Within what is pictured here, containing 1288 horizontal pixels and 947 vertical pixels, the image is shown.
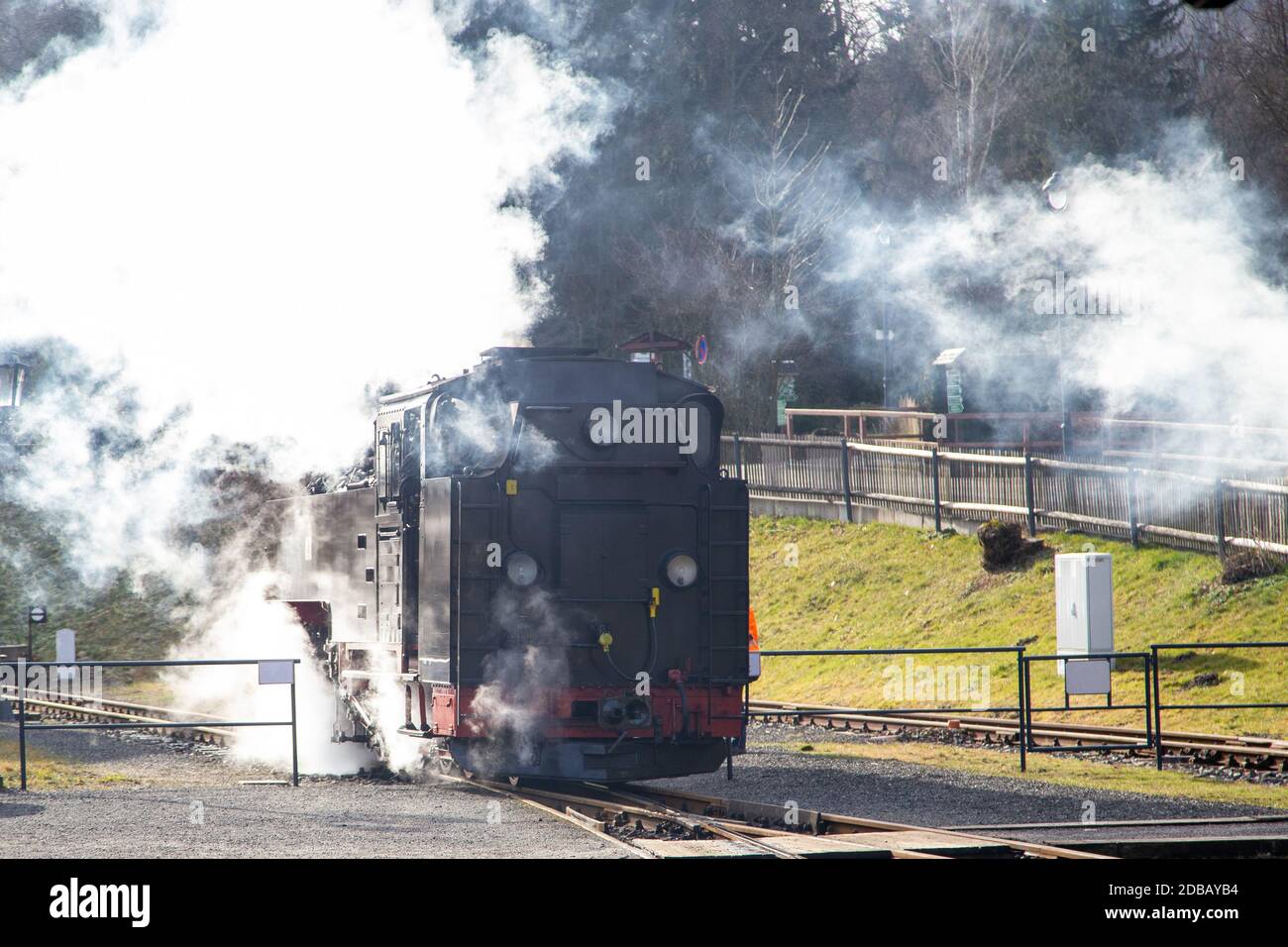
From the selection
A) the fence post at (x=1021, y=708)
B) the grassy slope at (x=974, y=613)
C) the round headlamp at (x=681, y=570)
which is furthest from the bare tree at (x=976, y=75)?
the round headlamp at (x=681, y=570)

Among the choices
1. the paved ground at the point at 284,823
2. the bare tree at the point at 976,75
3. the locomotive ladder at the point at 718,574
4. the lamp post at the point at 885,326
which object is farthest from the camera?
the bare tree at the point at 976,75

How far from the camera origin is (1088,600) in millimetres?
19078

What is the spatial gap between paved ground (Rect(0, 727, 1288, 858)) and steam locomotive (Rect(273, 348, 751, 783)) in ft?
2.47

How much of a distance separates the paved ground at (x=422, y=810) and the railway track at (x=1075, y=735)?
41.5 inches

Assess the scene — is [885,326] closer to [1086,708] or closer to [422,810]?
[1086,708]

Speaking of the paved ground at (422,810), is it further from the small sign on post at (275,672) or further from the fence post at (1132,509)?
the fence post at (1132,509)

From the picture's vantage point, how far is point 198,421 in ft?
78.4

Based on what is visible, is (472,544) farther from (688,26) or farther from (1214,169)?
(688,26)

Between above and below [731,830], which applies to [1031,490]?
above

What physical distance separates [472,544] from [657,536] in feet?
4.97

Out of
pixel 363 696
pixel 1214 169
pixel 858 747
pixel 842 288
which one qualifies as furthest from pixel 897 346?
pixel 363 696

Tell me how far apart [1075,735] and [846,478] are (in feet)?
45.5

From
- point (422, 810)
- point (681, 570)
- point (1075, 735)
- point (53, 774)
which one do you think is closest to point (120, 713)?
point (53, 774)

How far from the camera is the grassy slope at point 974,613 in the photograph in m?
19.0
